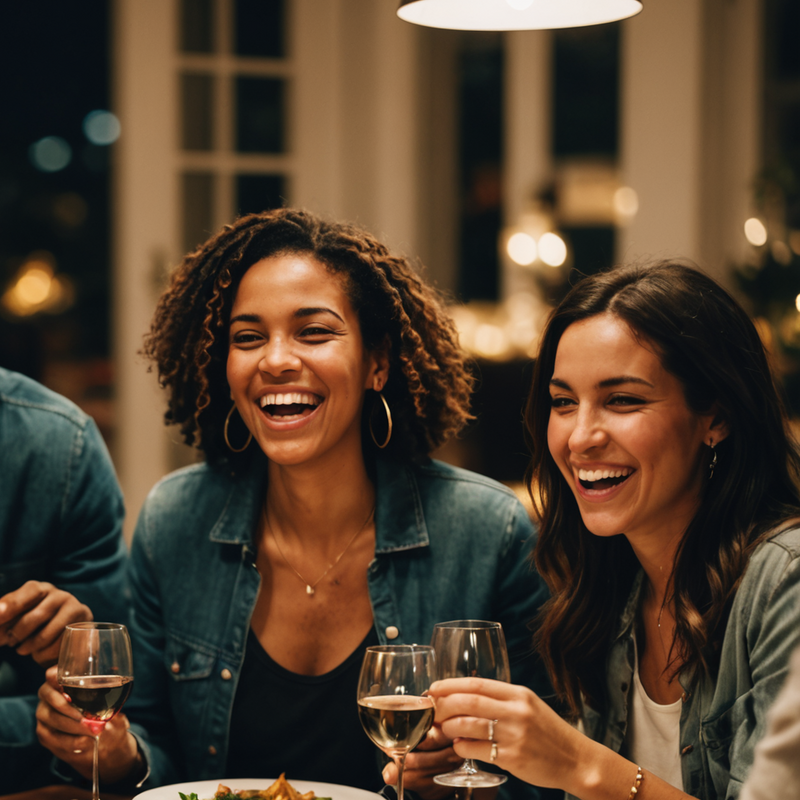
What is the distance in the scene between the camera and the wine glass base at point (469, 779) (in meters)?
1.20

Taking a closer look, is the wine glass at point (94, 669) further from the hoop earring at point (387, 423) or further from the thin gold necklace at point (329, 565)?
the hoop earring at point (387, 423)

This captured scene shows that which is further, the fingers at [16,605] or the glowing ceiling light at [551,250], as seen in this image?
the glowing ceiling light at [551,250]

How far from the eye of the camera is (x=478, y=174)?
19.0 feet

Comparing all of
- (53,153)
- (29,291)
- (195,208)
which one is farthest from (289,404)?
(53,153)

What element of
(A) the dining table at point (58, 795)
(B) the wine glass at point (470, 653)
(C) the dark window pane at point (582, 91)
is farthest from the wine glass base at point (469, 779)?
(C) the dark window pane at point (582, 91)

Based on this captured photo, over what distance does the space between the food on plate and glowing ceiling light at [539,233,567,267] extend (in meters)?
3.92

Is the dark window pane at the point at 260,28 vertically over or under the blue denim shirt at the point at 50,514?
over

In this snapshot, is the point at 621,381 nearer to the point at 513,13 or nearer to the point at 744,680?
the point at 744,680

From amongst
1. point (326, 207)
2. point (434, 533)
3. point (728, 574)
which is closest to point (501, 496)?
point (434, 533)

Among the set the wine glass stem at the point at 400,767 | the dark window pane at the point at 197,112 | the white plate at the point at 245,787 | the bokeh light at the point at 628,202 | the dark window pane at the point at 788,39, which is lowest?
the white plate at the point at 245,787

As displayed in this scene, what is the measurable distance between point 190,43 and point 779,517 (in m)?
4.27

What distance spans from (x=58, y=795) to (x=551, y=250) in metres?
3.96

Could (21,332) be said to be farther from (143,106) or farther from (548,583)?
(548,583)

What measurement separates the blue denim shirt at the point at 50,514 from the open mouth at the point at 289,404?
0.37m
